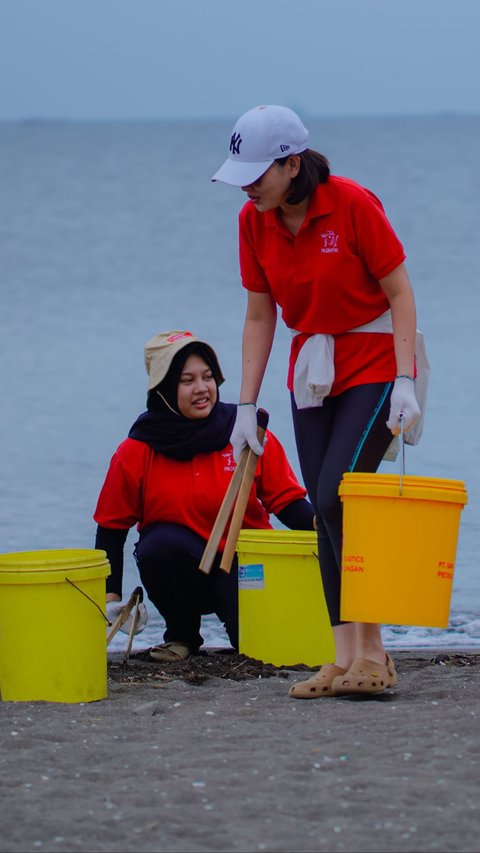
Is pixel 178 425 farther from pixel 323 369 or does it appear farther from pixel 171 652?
pixel 323 369

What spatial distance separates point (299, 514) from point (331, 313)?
114cm

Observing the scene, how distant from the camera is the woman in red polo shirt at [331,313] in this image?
145 inches

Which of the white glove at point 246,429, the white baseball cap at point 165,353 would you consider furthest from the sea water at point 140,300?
the white baseball cap at point 165,353

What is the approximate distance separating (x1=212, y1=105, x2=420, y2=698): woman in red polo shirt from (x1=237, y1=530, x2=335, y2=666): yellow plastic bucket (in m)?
0.47

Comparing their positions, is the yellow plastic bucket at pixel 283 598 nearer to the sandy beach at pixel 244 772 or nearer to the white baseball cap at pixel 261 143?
the sandy beach at pixel 244 772

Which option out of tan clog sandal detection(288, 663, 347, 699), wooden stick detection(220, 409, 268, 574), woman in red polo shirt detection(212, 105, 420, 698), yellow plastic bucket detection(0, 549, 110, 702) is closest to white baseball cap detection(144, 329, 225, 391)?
wooden stick detection(220, 409, 268, 574)

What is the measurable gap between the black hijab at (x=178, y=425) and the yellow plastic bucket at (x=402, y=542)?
1.19m

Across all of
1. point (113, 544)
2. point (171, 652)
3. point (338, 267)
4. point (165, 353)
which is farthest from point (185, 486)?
point (338, 267)

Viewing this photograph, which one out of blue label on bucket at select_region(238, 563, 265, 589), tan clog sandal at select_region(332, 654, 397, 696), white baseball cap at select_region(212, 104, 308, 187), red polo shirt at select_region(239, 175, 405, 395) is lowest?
tan clog sandal at select_region(332, 654, 397, 696)

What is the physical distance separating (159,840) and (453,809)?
0.56 meters

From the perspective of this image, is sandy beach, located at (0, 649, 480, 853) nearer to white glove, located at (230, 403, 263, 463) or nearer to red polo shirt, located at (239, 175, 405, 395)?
white glove, located at (230, 403, 263, 463)

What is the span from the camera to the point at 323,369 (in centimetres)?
371

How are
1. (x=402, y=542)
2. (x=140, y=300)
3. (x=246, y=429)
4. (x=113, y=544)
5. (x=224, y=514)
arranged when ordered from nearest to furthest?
(x=402, y=542) < (x=246, y=429) < (x=224, y=514) < (x=113, y=544) < (x=140, y=300)

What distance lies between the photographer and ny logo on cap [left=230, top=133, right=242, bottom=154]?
3689mm
